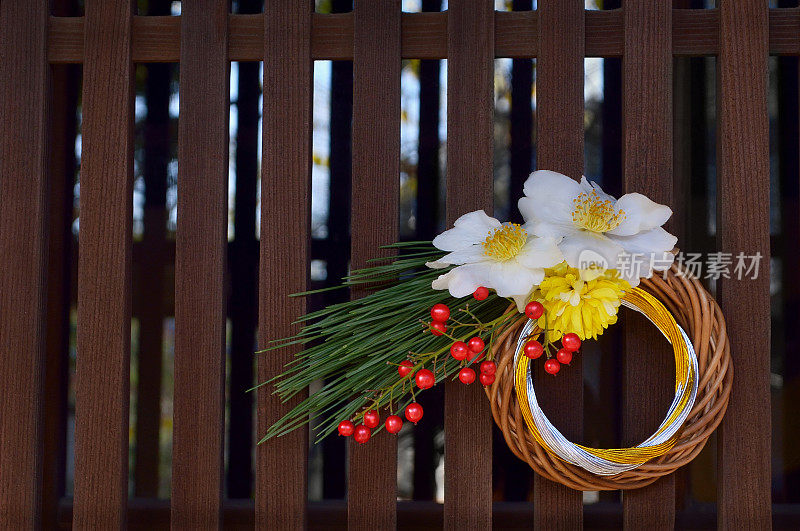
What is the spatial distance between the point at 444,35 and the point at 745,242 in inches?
23.6

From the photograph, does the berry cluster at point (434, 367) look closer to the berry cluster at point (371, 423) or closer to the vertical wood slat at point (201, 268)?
the berry cluster at point (371, 423)

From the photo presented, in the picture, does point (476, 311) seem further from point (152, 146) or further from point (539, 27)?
point (152, 146)

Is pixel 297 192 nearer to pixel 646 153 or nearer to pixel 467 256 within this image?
pixel 467 256

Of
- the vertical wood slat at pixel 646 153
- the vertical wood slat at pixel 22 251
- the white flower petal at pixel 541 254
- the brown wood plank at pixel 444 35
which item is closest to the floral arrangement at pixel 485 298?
the white flower petal at pixel 541 254

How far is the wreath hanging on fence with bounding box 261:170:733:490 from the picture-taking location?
93 centimetres

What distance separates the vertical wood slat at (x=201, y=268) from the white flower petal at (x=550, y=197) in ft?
1.65

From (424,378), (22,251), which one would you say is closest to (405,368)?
(424,378)

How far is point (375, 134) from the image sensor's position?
3.58ft

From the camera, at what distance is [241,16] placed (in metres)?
1.11

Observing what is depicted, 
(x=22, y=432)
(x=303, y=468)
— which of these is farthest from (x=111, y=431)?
(x=303, y=468)

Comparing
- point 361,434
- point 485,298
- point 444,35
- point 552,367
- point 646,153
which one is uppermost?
point 444,35

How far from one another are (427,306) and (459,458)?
261 mm

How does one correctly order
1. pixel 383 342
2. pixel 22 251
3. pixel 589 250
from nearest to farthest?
1. pixel 589 250
2. pixel 383 342
3. pixel 22 251

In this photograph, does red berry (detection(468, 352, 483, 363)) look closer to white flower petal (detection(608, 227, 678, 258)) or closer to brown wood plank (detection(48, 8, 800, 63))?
white flower petal (detection(608, 227, 678, 258))
